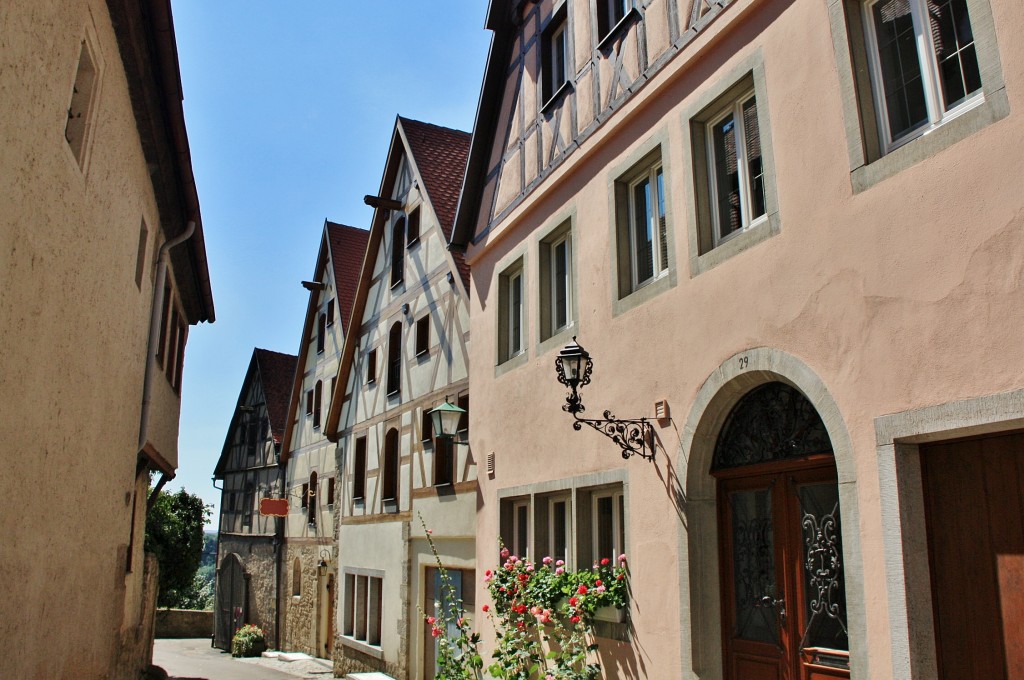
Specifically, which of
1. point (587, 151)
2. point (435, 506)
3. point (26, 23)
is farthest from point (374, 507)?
point (26, 23)

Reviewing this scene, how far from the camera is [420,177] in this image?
14.3 metres

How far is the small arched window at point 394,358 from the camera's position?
1512 cm

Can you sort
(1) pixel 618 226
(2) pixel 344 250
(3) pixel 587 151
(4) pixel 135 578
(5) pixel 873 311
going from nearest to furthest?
(5) pixel 873 311
(1) pixel 618 226
(3) pixel 587 151
(4) pixel 135 578
(2) pixel 344 250

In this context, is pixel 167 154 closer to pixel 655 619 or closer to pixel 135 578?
pixel 135 578

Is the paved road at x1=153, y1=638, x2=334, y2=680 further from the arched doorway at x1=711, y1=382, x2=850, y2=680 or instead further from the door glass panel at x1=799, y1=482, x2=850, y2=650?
the door glass panel at x1=799, y1=482, x2=850, y2=650

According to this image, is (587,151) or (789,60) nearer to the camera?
(789,60)

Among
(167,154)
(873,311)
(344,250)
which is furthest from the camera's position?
(344,250)

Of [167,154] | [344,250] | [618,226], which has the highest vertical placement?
[344,250]

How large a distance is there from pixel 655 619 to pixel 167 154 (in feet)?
22.9

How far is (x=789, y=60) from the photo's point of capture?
5512mm

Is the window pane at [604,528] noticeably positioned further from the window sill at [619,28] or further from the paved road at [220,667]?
the paved road at [220,667]

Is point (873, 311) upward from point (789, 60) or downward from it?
downward

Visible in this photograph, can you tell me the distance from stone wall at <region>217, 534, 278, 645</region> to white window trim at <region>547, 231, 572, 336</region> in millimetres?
16386

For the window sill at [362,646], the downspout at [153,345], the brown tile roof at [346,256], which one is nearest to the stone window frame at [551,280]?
the downspout at [153,345]
